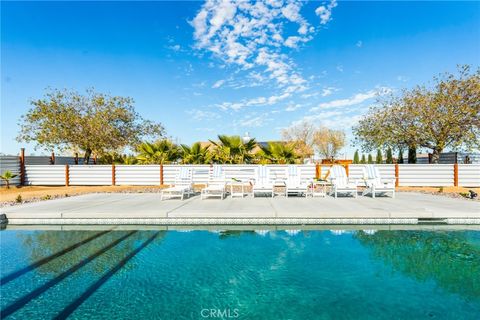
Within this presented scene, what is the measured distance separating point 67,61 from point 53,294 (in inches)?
627

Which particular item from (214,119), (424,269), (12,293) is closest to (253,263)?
(424,269)

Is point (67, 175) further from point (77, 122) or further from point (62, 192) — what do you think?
point (77, 122)

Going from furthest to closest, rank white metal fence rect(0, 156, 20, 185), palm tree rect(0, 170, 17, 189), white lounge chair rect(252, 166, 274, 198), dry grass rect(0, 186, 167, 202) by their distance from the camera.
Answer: white metal fence rect(0, 156, 20, 185) < palm tree rect(0, 170, 17, 189) < dry grass rect(0, 186, 167, 202) < white lounge chair rect(252, 166, 274, 198)

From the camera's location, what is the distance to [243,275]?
11.8 ft

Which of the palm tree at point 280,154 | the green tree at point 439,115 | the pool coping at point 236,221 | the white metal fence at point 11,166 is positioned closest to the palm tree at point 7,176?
the white metal fence at point 11,166

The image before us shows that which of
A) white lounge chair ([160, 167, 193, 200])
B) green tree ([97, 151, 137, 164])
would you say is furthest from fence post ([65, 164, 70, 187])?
white lounge chair ([160, 167, 193, 200])

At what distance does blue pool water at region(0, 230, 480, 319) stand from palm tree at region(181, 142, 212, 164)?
31.7ft

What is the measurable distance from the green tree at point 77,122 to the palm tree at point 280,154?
38.9ft

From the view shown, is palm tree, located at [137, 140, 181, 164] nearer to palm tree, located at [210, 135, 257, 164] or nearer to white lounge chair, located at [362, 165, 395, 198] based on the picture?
palm tree, located at [210, 135, 257, 164]

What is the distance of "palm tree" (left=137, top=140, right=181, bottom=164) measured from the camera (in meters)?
15.1

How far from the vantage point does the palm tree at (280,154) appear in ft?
47.1

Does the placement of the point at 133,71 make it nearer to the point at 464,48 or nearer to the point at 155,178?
the point at 155,178

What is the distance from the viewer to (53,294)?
310 cm

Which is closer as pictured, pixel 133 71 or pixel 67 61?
pixel 67 61
